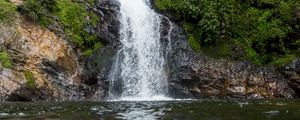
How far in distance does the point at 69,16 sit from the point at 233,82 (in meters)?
10.9

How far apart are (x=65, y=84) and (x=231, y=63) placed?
1088cm

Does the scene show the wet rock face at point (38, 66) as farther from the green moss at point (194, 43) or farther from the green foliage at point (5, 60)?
the green moss at point (194, 43)

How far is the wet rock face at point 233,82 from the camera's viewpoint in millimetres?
29266

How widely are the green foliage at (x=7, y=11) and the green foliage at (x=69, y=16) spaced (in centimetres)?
56

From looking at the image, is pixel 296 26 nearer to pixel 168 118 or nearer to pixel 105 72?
pixel 105 72

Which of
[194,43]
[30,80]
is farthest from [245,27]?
[30,80]

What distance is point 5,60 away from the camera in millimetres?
24938

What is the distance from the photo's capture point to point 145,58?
30297mm

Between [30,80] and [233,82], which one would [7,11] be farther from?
[233,82]

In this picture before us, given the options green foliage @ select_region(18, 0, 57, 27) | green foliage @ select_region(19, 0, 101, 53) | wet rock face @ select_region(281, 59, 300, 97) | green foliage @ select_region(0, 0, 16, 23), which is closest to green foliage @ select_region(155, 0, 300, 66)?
wet rock face @ select_region(281, 59, 300, 97)

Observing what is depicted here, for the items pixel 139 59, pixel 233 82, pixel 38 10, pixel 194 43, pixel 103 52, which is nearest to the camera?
pixel 38 10

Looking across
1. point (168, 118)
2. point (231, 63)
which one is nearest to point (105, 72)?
point (231, 63)

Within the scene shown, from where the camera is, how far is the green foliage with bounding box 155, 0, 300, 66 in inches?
1243

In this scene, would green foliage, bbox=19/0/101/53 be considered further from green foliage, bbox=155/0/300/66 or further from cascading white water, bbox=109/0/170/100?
green foliage, bbox=155/0/300/66
